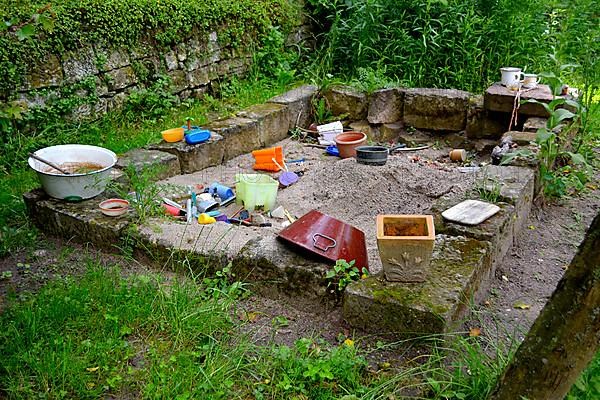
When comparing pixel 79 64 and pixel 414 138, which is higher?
pixel 79 64

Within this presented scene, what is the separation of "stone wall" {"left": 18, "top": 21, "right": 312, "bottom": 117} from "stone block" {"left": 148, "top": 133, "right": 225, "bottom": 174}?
36.8 inches

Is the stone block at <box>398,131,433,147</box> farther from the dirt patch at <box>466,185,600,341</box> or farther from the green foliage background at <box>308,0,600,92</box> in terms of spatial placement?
the dirt patch at <box>466,185,600,341</box>

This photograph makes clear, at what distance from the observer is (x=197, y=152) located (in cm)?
470

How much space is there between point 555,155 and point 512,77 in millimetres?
1557

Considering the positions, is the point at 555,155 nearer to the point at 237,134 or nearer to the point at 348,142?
the point at 348,142

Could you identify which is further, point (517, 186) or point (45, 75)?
point (45, 75)

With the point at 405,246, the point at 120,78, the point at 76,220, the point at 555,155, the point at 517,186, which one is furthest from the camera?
the point at 120,78

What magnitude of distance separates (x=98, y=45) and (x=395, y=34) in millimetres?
3154

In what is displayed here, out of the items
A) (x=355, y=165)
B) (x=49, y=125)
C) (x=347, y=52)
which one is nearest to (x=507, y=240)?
(x=355, y=165)

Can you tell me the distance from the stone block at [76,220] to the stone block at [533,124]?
3210 mm

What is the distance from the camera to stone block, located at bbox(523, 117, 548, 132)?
479cm

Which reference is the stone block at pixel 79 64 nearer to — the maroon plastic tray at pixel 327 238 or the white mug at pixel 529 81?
the maroon plastic tray at pixel 327 238

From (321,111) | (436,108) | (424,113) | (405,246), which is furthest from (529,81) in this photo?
(405,246)

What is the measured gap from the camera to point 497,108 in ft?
17.5
